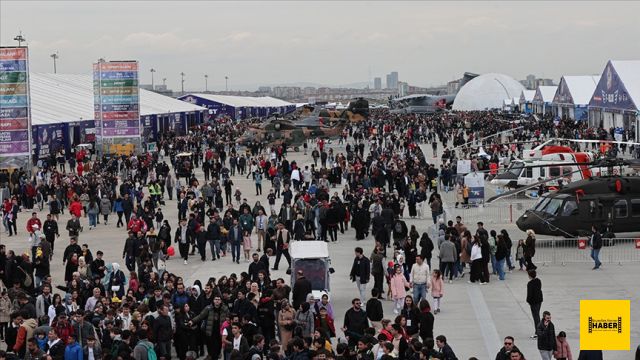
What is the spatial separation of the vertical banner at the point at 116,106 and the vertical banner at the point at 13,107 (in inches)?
434

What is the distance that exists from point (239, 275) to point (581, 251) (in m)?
8.05

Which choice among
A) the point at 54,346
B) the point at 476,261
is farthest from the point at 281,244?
the point at 54,346

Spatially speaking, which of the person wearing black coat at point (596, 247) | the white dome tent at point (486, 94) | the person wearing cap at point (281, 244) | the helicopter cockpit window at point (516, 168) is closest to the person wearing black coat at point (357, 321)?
the person wearing cap at point (281, 244)

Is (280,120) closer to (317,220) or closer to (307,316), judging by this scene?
(317,220)

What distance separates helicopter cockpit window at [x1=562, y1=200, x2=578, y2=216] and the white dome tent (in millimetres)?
107848

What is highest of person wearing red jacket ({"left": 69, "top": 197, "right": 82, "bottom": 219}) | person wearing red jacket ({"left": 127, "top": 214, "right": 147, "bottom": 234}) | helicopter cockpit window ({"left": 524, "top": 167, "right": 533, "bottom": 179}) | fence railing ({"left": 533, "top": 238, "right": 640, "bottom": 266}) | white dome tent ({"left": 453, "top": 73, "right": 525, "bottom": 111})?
white dome tent ({"left": 453, "top": 73, "right": 525, "bottom": 111})

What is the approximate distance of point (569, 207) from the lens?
24.8 meters

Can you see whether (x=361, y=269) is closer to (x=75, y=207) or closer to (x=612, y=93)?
(x=75, y=207)

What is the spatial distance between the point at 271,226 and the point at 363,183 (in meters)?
11.1

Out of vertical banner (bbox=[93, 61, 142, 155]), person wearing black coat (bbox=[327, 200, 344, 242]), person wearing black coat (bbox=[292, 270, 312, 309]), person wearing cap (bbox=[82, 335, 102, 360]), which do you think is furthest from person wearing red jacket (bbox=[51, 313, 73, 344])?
vertical banner (bbox=[93, 61, 142, 155])

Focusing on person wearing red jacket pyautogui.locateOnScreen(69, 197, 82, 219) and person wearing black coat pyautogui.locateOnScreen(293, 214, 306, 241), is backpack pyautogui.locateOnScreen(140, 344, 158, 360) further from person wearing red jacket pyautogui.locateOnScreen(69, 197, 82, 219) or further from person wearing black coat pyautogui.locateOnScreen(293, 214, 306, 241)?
person wearing red jacket pyautogui.locateOnScreen(69, 197, 82, 219)

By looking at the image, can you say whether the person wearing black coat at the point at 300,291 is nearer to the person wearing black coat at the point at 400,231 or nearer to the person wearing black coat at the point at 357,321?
the person wearing black coat at the point at 357,321

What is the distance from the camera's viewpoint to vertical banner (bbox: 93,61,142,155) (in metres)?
48.9

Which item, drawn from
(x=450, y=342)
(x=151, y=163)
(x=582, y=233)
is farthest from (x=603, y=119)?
(x=450, y=342)
